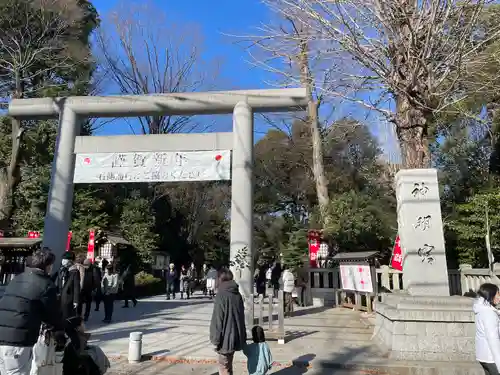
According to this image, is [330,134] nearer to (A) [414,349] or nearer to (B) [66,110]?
(B) [66,110]

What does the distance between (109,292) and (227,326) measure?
659cm

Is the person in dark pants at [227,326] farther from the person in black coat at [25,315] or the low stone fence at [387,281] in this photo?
the low stone fence at [387,281]

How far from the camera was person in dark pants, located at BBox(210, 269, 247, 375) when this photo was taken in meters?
4.82

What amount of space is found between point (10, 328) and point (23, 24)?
20924mm

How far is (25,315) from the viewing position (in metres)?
3.22

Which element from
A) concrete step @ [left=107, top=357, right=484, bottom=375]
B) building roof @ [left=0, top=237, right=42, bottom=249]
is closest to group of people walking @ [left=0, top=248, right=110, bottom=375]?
concrete step @ [left=107, top=357, right=484, bottom=375]

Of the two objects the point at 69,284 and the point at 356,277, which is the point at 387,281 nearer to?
the point at 356,277

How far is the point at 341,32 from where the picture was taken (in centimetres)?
726

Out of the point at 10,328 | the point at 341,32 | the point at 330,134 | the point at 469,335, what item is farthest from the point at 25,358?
the point at 330,134

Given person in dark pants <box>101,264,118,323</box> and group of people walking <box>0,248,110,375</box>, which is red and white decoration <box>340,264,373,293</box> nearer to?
person in dark pants <box>101,264,118,323</box>

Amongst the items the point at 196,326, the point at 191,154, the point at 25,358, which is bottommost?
the point at 196,326

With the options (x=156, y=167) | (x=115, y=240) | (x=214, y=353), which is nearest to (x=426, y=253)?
(x=214, y=353)

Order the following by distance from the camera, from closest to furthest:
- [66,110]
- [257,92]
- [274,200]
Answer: [257,92] < [66,110] < [274,200]

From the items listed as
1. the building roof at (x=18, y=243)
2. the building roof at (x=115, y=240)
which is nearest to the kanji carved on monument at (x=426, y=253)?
the building roof at (x=18, y=243)
